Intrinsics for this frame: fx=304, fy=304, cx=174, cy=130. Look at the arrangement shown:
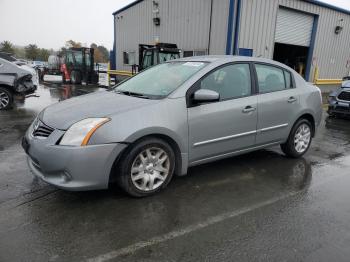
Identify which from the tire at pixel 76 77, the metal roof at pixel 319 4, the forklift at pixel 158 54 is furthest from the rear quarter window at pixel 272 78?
the tire at pixel 76 77

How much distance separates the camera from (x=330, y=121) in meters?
9.05

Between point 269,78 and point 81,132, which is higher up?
point 269,78

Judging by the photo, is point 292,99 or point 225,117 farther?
point 292,99

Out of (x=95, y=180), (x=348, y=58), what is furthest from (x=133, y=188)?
(x=348, y=58)

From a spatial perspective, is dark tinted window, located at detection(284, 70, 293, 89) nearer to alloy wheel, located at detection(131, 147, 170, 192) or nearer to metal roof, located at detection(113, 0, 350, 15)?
alloy wheel, located at detection(131, 147, 170, 192)

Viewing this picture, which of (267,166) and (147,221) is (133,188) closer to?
(147,221)

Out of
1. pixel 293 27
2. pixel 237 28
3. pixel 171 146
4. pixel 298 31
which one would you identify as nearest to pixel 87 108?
pixel 171 146

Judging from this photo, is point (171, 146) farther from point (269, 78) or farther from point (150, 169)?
point (269, 78)

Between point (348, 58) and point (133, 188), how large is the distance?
64.2 ft

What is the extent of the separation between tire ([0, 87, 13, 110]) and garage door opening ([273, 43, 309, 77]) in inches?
596

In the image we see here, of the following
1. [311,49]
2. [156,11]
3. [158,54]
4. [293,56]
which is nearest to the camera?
[158,54]

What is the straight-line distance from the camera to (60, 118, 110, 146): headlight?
9.86 ft

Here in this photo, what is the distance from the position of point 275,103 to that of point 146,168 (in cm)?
224

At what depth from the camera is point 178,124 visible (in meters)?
3.50
